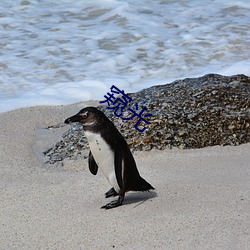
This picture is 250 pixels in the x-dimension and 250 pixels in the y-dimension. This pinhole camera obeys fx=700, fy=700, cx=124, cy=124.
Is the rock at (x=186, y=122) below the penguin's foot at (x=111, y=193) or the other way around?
below

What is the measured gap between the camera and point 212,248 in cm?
318

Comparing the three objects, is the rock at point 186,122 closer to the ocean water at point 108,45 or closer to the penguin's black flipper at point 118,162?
the penguin's black flipper at point 118,162

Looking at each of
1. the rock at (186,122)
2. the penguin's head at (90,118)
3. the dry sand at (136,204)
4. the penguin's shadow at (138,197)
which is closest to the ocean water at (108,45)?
the rock at (186,122)

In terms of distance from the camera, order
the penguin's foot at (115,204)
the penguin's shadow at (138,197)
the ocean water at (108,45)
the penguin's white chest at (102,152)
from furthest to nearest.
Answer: the ocean water at (108,45) → the penguin's shadow at (138,197) → the penguin's foot at (115,204) → the penguin's white chest at (102,152)

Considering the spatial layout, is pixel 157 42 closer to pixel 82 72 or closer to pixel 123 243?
pixel 82 72

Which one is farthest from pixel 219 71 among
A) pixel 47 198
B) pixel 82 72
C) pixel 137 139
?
pixel 47 198

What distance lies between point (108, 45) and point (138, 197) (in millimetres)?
5106

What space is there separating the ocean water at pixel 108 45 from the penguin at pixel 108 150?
2.84 meters

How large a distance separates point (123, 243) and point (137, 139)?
64.6 inches

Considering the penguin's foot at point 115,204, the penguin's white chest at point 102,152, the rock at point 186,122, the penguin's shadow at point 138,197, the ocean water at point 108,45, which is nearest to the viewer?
the penguin's white chest at point 102,152

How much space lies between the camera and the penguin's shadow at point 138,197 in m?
3.79

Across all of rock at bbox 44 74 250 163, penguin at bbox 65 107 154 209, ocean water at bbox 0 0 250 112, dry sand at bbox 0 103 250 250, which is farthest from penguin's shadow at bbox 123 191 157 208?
ocean water at bbox 0 0 250 112

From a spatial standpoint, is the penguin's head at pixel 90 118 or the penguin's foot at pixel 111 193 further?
the penguin's foot at pixel 111 193

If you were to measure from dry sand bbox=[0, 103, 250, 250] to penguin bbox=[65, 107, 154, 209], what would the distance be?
176 mm
